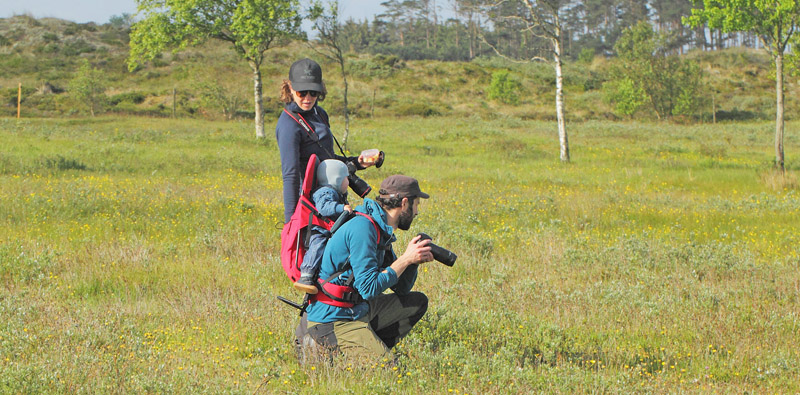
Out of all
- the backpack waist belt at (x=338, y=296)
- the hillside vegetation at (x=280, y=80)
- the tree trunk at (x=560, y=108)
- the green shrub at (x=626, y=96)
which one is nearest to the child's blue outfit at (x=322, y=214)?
the backpack waist belt at (x=338, y=296)

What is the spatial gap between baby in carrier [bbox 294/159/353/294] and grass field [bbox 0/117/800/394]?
2.10 feet

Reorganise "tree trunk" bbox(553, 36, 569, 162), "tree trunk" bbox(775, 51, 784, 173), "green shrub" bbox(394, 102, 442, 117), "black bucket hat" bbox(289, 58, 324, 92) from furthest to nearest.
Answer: "green shrub" bbox(394, 102, 442, 117), "tree trunk" bbox(553, 36, 569, 162), "tree trunk" bbox(775, 51, 784, 173), "black bucket hat" bbox(289, 58, 324, 92)

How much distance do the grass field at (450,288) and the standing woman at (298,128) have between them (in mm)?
1302

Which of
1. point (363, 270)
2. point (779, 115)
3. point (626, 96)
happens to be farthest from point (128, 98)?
point (363, 270)

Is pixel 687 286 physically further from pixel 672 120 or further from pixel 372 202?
pixel 672 120

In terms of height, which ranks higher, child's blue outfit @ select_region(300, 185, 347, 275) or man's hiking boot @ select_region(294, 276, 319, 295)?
child's blue outfit @ select_region(300, 185, 347, 275)

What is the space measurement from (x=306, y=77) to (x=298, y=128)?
0.38m

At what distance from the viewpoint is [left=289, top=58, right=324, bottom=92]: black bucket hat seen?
4.83m

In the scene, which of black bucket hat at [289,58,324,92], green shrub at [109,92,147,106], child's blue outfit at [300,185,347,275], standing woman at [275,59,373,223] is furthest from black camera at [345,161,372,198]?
green shrub at [109,92,147,106]

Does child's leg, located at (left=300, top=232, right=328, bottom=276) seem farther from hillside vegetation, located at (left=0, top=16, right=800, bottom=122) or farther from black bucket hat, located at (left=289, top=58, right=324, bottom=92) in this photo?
hillside vegetation, located at (left=0, top=16, right=800, bottom=122)

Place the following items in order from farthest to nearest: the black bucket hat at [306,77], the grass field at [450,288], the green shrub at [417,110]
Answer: the green shrub at [417,110], the black bucket hat at [306,77], the grass field at [450,288]

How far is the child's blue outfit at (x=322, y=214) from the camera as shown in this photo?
4438 millimetres

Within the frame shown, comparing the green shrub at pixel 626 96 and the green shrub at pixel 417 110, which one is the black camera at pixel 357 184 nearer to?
the green shrub at pixel 417 110

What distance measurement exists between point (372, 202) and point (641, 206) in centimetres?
1019
